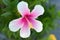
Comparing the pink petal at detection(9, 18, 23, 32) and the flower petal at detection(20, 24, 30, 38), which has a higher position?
the pink petal at detection(9, 18, 23, 32)

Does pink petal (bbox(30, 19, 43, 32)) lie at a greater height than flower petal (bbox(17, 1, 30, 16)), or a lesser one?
lesser

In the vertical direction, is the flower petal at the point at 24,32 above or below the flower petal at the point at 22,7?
below

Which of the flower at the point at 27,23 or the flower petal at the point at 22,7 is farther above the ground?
the flower petal at the point at 22,7

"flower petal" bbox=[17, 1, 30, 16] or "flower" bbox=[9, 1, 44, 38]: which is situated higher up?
"flower petal" bbox=[17, 1, 30, 16]

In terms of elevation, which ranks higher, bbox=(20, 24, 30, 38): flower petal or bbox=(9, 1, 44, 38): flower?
bbox=(9, 1, 44, 38): flower

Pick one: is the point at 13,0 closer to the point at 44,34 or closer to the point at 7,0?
the point at 7,0

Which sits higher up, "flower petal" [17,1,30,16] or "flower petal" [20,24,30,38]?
"flower petal" [17,1,30,16]

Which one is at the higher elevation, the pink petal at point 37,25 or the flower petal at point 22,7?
the flower petal at point 22,7

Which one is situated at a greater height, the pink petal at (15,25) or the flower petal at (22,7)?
the flower petal at (22,7)

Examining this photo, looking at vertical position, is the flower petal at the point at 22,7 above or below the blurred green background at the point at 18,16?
above
